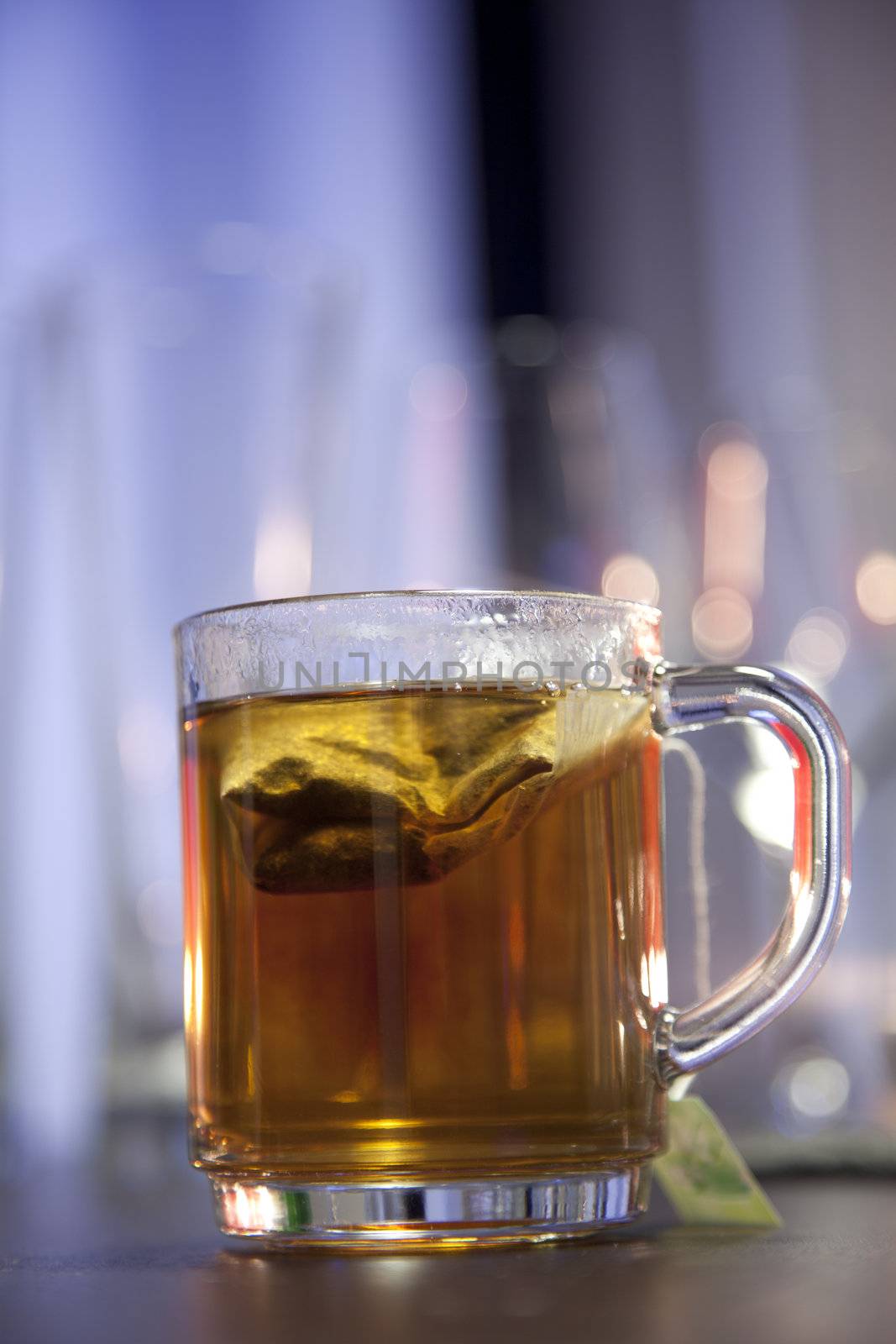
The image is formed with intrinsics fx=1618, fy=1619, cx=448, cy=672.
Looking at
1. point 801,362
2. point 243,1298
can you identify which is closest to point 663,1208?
point 243,1298

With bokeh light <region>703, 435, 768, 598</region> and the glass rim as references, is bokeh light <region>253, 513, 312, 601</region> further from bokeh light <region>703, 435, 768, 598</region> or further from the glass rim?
the glass rim

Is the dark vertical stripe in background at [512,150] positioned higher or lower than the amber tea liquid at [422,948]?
higher

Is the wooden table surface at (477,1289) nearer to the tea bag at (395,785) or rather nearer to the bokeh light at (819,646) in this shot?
the tea bag at (395,785)

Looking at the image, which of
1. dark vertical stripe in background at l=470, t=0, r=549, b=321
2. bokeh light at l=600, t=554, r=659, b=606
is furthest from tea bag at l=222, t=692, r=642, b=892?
dark vertical stripe in background at l=470, t=0, r=549, b=321

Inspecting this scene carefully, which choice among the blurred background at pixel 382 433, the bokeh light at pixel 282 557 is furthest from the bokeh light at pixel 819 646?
the bokeh light at pixel 282 557

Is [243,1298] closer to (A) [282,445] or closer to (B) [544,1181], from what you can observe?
(B) [544,1181]
